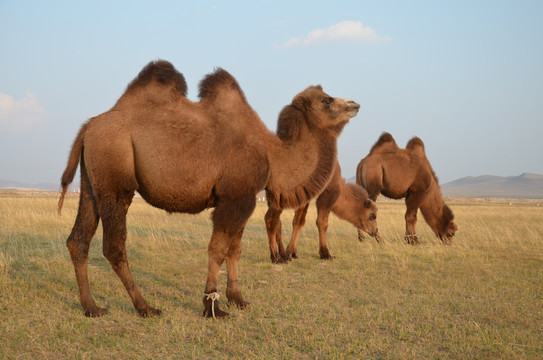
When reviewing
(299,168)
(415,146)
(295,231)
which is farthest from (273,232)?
(415,146)

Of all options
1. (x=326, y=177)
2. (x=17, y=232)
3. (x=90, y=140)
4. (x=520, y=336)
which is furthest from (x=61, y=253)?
(x=520, y=336)

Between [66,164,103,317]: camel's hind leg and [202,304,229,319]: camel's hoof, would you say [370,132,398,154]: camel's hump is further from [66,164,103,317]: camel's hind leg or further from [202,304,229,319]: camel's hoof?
[66,164,103,317]: camel's hind leg

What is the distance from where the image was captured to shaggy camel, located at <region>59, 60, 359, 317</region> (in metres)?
5.30

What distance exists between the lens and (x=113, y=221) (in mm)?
5273

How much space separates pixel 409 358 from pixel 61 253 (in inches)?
300

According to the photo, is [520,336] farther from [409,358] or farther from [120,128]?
[120,128]

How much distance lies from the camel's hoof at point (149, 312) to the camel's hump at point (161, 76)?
9.49 feet

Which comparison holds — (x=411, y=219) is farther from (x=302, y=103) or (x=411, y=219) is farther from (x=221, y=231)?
(x=221, y=231)

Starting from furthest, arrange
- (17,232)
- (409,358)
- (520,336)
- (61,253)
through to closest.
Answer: (17,232) → (61,253) → (520,336) → (409,358)

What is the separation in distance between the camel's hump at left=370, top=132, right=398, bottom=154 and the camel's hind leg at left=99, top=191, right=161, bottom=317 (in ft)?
35.6

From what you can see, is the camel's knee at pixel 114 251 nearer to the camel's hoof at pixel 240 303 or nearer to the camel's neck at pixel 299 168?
the camel's hoof at pixel 240 303

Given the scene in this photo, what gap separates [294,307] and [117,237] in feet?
8.15

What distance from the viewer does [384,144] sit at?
14.8 metres

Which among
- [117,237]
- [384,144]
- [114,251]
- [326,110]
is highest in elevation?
[384,144]
